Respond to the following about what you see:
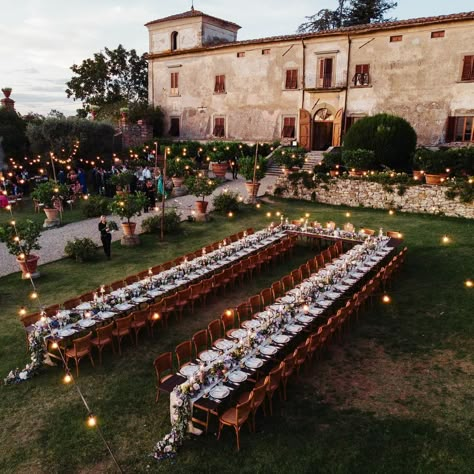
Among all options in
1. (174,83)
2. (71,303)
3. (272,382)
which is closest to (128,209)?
(71,303)

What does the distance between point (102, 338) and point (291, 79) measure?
26746 mm

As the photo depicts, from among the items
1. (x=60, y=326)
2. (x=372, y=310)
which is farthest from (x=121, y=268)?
(x=372, y=310)

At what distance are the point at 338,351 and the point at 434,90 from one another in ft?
74.4

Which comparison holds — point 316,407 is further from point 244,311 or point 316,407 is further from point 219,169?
point 219,169

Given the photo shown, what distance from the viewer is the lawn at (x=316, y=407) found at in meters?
6.60

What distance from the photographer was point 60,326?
9.61 metres

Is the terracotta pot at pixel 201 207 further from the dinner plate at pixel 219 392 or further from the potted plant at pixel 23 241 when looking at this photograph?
the dinner plate at pixel 219 392

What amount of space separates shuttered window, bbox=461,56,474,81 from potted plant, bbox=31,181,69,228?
74.0ft

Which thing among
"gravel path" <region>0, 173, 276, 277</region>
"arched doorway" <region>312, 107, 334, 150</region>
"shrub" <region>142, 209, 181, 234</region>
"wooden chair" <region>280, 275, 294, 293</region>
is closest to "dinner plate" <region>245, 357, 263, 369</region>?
"wooden chair" <region>280, 275, 294, 293</region>

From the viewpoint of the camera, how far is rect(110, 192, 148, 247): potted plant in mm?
16812

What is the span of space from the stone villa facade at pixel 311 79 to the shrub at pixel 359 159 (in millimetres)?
7276

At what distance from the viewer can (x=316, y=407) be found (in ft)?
25.7

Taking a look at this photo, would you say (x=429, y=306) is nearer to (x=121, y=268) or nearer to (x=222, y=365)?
(x=222, y=365)

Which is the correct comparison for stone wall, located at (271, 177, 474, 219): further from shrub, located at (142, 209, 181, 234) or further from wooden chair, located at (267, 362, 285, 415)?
wooden chair, located at (267, 362, 285, 415)
